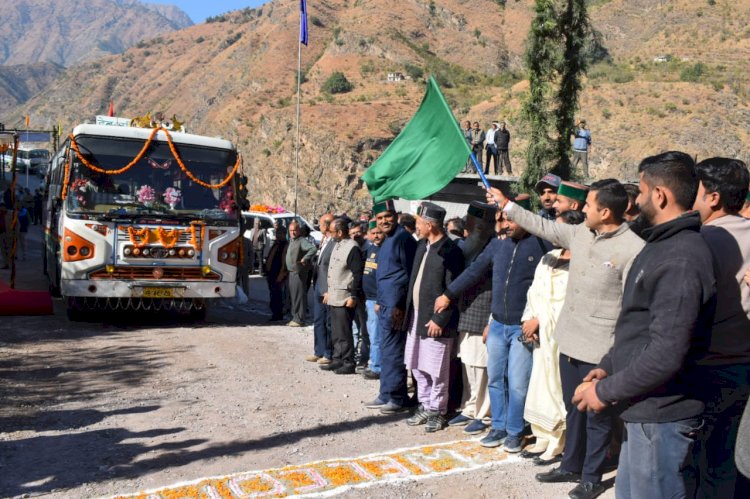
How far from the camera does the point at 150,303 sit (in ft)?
38.0

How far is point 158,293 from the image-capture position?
36.8ft

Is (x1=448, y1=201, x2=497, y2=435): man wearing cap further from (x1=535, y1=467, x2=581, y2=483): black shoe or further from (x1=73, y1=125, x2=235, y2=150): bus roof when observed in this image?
(x1=73, y1=125, x2=235, y2=150): bus roof

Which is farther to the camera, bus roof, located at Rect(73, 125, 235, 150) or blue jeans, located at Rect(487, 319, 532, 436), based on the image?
bus roof, located at Rect(73, 125, 235, 150)

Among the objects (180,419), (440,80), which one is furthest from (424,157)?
(440,80)

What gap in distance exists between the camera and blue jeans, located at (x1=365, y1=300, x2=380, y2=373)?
331 inches

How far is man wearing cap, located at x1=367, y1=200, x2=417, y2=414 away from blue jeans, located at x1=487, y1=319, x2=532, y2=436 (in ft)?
4.12

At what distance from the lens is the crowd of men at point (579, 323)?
2977 mm

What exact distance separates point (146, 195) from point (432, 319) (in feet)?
21.2

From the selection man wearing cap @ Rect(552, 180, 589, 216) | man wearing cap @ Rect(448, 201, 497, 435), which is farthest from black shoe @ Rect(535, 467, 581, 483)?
man wearing cap @ Rect(552, 180, 589, 216)

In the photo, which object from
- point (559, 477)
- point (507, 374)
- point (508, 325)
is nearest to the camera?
point (559, 477)

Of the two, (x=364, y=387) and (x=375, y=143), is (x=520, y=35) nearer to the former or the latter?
(x=375, y=143)

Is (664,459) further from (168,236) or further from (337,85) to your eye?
(337,85)

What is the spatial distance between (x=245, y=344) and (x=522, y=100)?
12.9 metres

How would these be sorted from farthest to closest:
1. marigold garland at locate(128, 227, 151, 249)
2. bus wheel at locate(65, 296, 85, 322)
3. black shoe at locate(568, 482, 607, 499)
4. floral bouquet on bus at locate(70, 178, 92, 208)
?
bus wheel at locate(65, 296, 85, 322), marigold garland at locate(128, 227, 151, 249), floral bouquet on bus at locate(70, 178, 92, 208), black shoe at locate(568, 482, 607, 499)
